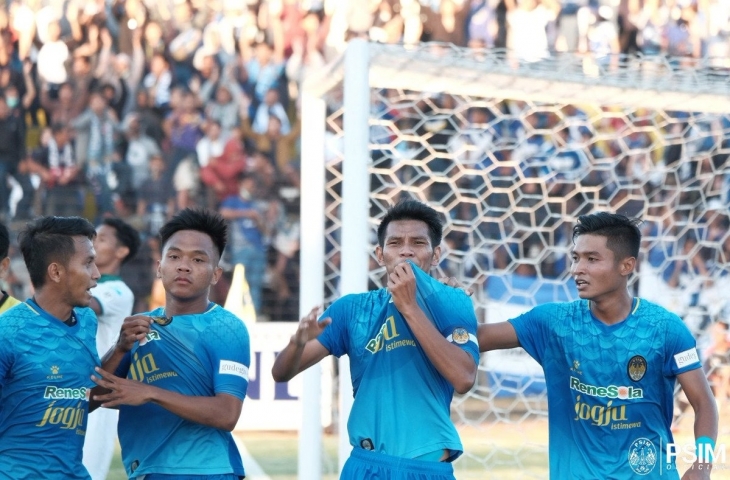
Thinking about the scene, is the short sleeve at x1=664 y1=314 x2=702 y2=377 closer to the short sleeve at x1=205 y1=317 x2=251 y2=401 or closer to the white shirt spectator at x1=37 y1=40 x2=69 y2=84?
the short sleeve at x1=205 y1=317 x2=251 y2=401

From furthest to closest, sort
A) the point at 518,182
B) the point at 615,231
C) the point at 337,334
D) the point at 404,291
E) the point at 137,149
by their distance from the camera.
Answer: the point at 137,149, the point at 518,182, the point at 615,231, the point at 337,334, the point at 404,291

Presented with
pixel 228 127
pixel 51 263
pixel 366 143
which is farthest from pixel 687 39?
pixel 51 263

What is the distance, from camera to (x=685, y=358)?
4355 millimetres

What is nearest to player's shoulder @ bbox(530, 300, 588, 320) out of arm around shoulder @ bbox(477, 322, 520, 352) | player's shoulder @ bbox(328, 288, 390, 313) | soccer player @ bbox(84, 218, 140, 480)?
arm around shoulder @ bbox(477, 322, 520, 352)

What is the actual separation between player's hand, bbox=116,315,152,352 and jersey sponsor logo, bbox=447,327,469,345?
1176 mm

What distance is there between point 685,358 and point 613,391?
335mm

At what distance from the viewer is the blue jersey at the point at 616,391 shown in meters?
4.34

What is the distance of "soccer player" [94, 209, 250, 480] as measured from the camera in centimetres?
395

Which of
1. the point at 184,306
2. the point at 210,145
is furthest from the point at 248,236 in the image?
the point at 184,306

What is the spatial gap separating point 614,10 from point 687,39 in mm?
1261

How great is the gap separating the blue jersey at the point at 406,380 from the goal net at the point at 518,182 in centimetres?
189

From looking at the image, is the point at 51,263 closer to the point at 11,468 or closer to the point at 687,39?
the point at 11,468

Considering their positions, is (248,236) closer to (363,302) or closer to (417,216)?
Result: (363,302)

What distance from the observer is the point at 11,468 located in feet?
12.4
